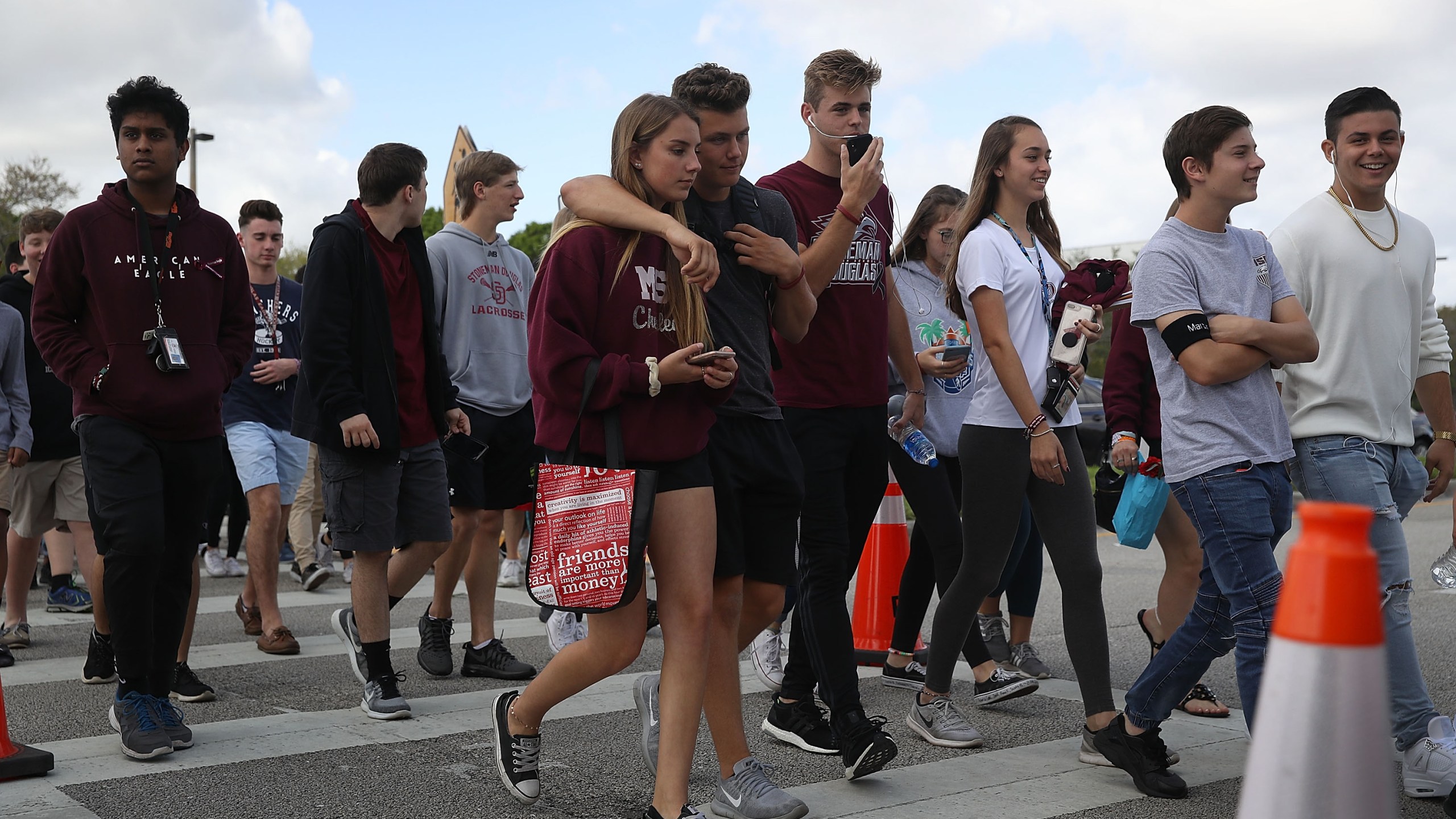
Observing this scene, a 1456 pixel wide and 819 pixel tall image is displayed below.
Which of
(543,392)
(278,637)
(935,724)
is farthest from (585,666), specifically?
(278,637)

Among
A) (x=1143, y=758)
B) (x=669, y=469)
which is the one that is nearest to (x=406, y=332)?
(x=669, y=469)

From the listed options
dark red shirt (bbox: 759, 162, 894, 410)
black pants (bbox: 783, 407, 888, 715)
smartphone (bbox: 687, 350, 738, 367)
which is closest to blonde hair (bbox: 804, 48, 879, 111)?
dark red shirt (bbox: 759, 162, 894, 410)

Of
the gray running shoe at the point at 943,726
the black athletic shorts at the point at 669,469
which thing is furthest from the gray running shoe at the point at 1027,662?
the black athletic shorts at the point at 669,469

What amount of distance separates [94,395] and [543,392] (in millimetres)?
2020

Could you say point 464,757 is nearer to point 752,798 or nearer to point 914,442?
point 752,798

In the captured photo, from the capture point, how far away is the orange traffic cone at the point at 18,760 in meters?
3.91

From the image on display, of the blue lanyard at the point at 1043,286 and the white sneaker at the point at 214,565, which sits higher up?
the blue lanyard at the point at 1043,286

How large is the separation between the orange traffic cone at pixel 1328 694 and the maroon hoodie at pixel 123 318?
393cm

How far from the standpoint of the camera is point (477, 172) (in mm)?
6117

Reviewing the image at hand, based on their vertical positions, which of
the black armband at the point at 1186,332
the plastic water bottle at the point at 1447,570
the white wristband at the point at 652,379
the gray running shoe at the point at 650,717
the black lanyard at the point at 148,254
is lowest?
the gray running shoe at the point at 650,717

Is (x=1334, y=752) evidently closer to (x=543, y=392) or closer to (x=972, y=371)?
(x=543, y=392)

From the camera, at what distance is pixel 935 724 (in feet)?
14.9

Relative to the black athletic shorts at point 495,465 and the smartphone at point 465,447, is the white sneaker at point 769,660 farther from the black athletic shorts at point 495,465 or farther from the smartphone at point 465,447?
the smartphone at point 465,447

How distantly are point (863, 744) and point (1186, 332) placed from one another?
157 centimetres
